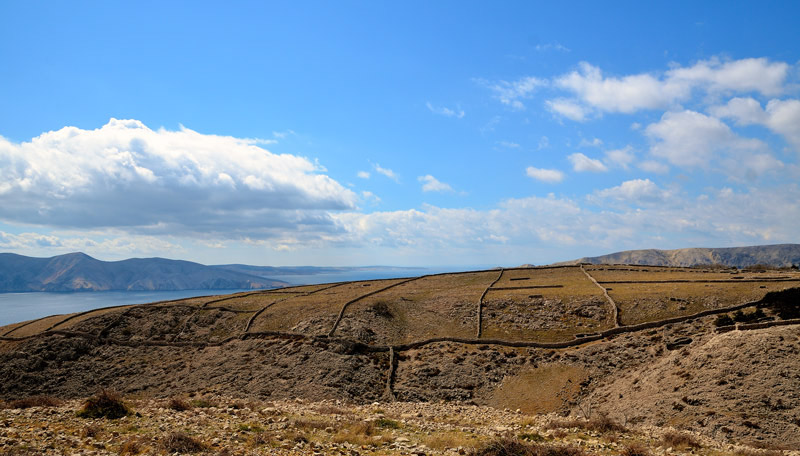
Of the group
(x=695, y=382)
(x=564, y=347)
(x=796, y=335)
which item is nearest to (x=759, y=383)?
(x=695, y=382)

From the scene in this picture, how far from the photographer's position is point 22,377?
49438 mm

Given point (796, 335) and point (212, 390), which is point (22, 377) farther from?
point (796, 335)

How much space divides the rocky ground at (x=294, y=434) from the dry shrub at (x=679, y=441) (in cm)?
4

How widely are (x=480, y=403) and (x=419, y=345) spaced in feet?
41.5

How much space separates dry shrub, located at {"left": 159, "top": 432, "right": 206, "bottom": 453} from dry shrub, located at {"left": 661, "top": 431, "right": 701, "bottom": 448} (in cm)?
2192

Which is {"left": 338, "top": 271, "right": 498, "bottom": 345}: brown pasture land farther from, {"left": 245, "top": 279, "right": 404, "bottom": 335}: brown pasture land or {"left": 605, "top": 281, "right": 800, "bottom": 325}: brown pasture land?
{"left": 605, "top": 281, "right": 800, "bottom": 325}: brown pasture land

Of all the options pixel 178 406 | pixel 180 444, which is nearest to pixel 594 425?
pixel 180 444

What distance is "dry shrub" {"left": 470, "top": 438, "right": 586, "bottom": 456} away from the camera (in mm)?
18609

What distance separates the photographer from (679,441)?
22.4 metres

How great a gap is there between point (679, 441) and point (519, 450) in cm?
962

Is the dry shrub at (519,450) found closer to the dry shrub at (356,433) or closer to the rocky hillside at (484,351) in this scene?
the dry shrub at (356,433)

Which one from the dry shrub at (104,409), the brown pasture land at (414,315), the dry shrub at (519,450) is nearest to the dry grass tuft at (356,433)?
the dry shrub at (519,450)

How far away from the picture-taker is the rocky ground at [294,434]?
18.9 metres

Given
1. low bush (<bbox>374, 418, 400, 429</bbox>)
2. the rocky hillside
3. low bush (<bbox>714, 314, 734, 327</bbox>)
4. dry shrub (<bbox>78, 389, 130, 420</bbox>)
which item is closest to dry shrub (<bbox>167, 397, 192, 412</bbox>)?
dry shrub (<bbox>78, 389, 130, 420</bbox>)
